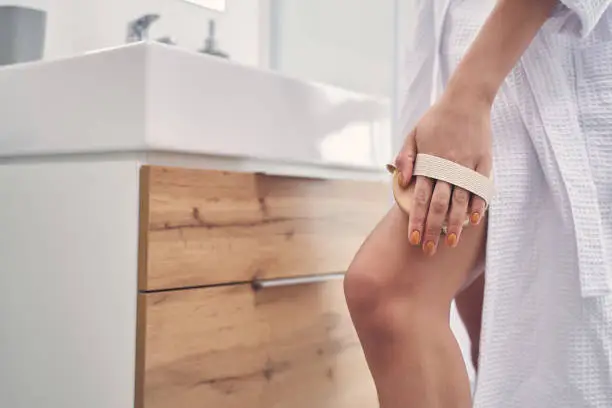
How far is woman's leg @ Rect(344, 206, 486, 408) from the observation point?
0.66 metres

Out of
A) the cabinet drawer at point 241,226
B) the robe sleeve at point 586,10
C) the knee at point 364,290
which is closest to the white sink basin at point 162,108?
the cabinet drawer at point 241,226

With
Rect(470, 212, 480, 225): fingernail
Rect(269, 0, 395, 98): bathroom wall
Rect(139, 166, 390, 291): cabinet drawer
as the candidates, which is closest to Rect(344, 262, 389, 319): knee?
Rect(470, 212, 480, 225): fingernail

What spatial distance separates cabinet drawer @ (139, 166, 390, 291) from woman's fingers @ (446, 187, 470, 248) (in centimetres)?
36

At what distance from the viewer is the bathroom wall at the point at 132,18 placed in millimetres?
1329

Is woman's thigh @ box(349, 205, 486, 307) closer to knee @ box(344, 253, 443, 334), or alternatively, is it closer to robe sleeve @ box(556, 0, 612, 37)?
knee @ box(344, 253, 443, 334)

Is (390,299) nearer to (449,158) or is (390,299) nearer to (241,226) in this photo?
(449,158)

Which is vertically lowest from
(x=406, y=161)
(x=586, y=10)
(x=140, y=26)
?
(x=406, y=161)

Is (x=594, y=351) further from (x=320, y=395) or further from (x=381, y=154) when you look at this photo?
(x=381, y=154)

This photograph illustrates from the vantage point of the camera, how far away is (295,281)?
1.03 meters

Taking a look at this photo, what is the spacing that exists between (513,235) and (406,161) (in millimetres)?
145

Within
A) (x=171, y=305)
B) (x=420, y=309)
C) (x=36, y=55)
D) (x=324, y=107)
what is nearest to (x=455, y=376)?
(x=420, y=309)

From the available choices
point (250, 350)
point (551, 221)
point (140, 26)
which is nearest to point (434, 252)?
point (551, 221)

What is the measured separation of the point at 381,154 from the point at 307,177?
0.90ft

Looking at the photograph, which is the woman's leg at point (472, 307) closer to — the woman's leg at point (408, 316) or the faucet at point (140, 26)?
the woman's leg at point (408, 316)
